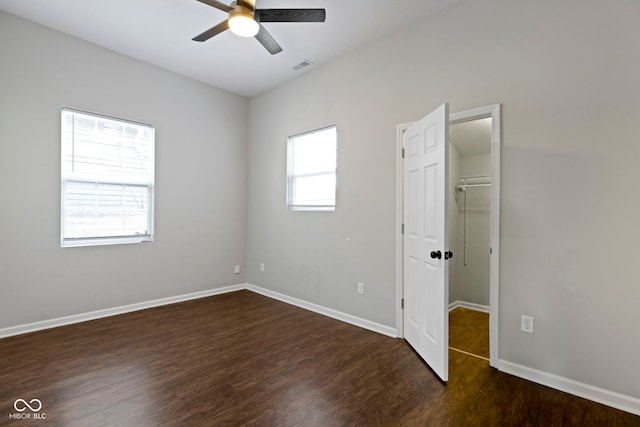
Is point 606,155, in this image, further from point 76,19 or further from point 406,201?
point 76,19

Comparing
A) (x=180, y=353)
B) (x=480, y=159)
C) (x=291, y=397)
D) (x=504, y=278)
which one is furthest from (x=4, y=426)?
(x=480, y=159)

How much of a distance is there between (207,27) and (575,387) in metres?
4.44

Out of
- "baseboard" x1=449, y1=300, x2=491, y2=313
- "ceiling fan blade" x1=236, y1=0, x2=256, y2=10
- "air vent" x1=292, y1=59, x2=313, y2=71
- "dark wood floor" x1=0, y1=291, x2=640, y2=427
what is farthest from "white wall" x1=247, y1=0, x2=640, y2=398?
"ceiling fan blade" x1=236, y1=0, x2=256, y2=10

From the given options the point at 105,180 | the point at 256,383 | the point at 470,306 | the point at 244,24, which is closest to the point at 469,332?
the point at 470,306

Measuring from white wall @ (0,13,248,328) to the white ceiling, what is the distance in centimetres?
28

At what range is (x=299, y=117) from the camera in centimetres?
426

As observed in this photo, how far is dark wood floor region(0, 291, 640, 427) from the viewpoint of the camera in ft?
6.17

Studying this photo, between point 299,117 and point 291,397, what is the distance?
11.1ft

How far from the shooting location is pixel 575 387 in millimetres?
2143

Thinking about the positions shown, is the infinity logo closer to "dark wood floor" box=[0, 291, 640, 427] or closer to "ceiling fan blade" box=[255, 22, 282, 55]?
"dark wood floor" box=[0, 291, 640, 427]

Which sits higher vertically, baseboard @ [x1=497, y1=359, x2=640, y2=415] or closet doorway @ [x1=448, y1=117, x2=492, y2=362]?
closet doorway @ [x1=448, y1=117, x2=492, y2=362]

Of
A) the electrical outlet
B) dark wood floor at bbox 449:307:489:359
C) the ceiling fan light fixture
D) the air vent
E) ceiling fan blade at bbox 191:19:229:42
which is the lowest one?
dark wood floor at bbox 449:307:489:359

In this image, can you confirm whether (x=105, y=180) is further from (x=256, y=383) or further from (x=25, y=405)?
(x=256, y=383)

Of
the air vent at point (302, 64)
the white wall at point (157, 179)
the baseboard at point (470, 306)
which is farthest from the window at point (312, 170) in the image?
the baseboard at point (470, 306)
